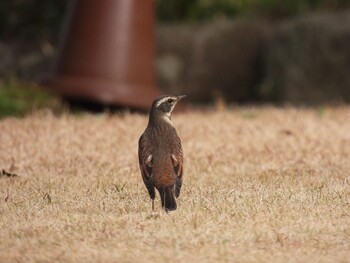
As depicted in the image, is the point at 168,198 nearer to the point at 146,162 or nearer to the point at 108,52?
the point at 146,162

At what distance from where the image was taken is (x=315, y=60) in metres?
14.0

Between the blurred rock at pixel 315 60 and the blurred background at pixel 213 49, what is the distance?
0.05ft

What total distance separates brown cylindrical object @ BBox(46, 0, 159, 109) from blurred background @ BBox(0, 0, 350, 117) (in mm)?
30

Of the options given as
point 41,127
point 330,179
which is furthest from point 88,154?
point 330,179

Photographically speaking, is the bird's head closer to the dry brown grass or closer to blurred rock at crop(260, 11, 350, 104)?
the dry brown grass

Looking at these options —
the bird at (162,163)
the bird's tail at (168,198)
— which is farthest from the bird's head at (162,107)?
the bird's tail at (168,198)

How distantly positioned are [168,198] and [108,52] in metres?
5.63

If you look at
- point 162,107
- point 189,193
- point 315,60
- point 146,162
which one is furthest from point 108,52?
point 146,162

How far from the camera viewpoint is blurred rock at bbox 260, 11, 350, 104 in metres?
13.9

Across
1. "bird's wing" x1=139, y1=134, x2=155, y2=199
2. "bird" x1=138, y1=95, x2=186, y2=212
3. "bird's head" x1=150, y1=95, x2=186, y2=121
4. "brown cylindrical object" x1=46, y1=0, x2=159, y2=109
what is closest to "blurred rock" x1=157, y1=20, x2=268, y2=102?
"brown cylindrical object" x1=46, y1=0, x2=159, y2=109

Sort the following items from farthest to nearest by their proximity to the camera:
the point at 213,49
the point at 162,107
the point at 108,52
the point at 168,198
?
the point at 213,49 < the point at 108,52 < the point at 162,107 < the point at 168,198

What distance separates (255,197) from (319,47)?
8.03m

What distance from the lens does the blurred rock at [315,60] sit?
547 inches

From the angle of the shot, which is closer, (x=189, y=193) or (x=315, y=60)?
(x=189, y=193)
